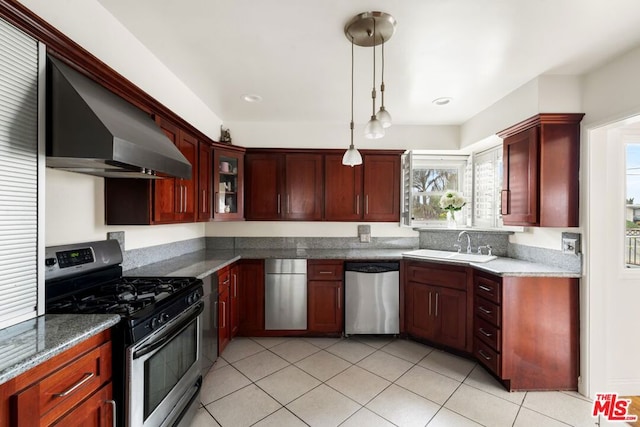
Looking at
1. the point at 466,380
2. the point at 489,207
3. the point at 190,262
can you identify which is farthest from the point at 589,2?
the point at 190,262

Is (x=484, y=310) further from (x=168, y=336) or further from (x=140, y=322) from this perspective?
(x=140, y=322)

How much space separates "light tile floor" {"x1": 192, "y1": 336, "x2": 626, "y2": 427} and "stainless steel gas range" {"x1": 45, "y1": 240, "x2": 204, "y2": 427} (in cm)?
41

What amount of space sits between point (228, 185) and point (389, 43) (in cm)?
221

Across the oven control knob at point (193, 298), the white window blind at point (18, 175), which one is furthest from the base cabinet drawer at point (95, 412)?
the oven control knob at point (193, 298)

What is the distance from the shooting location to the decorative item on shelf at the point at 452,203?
3.43 m

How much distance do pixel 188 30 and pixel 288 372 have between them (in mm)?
2712

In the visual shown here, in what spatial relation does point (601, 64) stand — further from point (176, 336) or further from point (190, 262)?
point (190, 262)

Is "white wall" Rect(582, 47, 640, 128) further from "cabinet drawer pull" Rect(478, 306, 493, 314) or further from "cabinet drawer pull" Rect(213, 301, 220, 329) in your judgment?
"cabinet drawer pull" Rect(213, 301, 220, 329)

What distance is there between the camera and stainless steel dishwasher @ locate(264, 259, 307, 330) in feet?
10.1

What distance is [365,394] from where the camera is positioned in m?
2.19

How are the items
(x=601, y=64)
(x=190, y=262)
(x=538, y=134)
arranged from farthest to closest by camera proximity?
(x=190, y=262)
(x=538, y=134)
(x=601, y=64)

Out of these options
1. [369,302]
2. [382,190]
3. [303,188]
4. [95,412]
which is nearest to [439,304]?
[369,302]

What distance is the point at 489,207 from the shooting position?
11.0 feet

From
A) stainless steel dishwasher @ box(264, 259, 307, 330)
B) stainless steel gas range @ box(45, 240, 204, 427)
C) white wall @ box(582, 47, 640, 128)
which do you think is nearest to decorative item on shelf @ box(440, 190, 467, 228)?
white wall @ box(582, 47, 640, 128)
